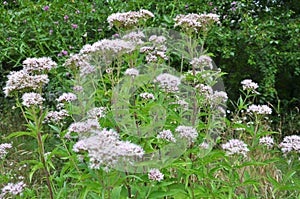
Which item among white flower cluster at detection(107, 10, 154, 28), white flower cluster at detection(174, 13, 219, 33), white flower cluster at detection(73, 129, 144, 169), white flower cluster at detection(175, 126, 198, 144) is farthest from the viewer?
white flower cluster at detection(174, 13, 219, 33)

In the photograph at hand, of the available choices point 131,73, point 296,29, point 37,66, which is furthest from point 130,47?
point 296,29

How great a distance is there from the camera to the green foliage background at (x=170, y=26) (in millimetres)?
5020

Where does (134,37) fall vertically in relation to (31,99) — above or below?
above

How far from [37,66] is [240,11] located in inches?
153

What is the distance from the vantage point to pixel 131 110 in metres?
2.11

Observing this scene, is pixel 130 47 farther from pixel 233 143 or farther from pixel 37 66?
pixel 233 143

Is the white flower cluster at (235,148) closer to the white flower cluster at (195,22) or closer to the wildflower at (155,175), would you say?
the wildflower at (155,175)

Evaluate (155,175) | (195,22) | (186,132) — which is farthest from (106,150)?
(195,22)

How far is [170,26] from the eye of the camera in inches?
190

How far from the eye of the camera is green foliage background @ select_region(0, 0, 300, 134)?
5.02 m

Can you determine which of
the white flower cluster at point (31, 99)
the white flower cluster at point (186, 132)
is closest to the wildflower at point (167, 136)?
the white flower cluster at point (186, 132)

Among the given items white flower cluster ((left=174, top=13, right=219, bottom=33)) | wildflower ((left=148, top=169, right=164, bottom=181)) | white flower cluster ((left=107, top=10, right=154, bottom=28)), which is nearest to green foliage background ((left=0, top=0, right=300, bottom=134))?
white flower cluster ((left=174, top=13, right=219, bottom=33))

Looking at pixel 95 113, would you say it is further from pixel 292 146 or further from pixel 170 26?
pixel 170 26

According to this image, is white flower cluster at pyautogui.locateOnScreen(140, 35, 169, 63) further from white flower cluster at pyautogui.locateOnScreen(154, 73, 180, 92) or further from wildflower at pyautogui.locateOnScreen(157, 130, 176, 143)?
wildflower at pyautogui.locateOnScreen(157, 130, 176, 143)
